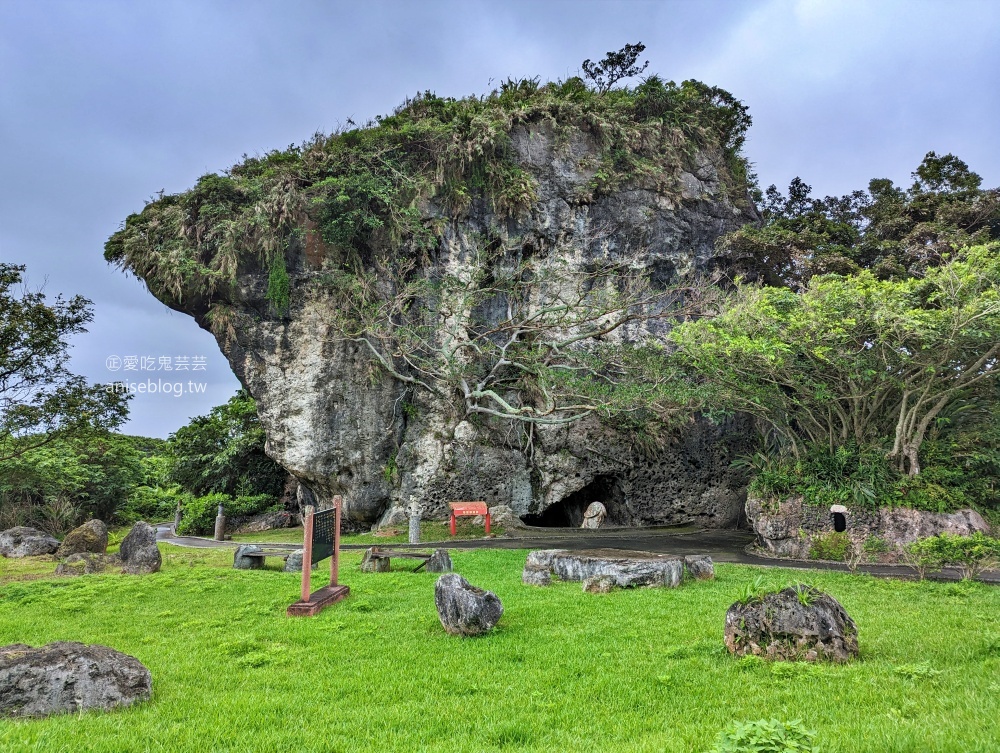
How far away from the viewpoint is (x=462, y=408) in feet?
71.2

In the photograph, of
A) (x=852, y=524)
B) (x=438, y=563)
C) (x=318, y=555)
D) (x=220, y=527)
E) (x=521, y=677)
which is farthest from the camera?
(x=220, y=527)

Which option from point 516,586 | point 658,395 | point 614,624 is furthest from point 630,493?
point 614,624

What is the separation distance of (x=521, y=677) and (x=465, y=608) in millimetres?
1623

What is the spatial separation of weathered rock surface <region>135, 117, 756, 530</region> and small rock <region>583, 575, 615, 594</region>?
40.2 ft

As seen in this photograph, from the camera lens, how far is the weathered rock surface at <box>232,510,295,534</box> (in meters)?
24.3

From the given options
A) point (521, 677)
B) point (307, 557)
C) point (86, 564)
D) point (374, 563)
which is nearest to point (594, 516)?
point (374, 563)

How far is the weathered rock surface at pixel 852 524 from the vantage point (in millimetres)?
12758

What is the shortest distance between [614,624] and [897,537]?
986 cm

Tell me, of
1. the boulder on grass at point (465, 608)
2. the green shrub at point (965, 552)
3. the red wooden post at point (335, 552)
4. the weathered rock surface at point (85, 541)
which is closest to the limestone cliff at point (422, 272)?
the weathered rock surface at point (85, 541)

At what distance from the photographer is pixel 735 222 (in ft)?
79.6

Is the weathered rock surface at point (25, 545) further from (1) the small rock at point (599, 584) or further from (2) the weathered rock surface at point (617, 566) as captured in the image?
(1) the small rock at point (599, 584)

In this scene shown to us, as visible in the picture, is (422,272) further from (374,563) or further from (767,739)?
(767,739)

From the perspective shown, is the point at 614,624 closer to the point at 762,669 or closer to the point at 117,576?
the point at 762,669

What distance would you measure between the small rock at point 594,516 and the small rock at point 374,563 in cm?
1057
